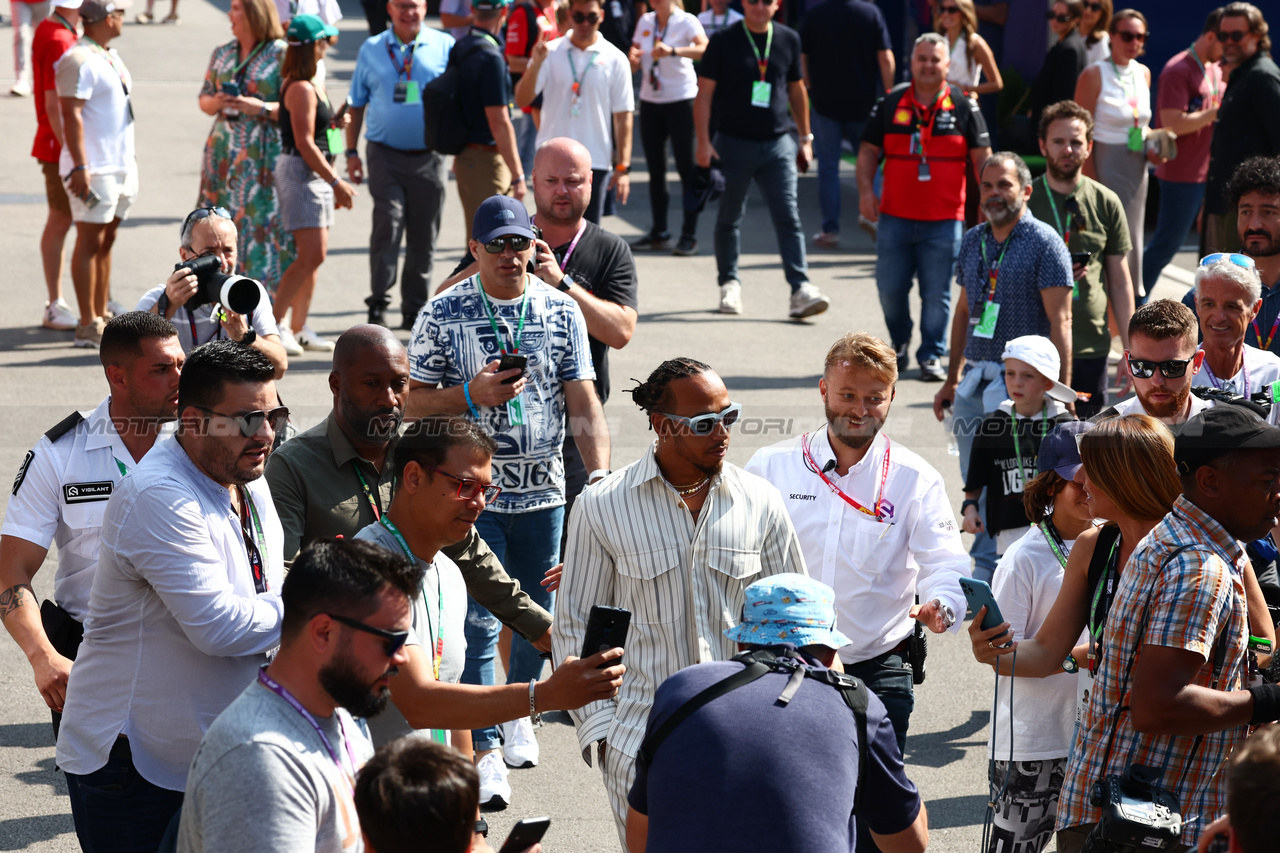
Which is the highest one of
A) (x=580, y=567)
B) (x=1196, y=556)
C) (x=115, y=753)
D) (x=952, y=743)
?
(x=1196, y=556)

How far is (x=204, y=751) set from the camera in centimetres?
279

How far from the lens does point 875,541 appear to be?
474cm

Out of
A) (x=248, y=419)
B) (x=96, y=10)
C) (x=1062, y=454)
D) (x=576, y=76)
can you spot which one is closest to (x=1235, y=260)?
(x=1062, y=454)

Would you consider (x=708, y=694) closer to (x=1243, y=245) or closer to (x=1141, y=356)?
(x=1141, y=356)

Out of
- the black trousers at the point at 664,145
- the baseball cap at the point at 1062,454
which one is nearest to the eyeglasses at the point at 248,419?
the baseball cap at the point at 1062,454

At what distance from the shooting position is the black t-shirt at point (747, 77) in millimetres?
11414

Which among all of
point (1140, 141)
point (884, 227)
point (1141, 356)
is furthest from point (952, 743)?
point (1140, 141)

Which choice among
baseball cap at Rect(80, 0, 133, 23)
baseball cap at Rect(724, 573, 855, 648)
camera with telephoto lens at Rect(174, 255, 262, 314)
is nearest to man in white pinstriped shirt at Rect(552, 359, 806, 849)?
baseball cap at Rect(724, 573, 855, 648)

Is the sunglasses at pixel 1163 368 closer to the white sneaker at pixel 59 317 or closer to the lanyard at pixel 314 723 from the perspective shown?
the lanyard at pixel 314 723

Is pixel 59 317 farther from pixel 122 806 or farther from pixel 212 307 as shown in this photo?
pixel 122 806

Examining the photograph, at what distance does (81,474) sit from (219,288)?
1.64m

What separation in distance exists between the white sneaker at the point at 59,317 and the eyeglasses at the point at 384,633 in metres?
8.87

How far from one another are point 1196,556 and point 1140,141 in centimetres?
886

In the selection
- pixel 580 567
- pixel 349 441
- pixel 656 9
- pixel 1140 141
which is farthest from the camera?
pixel 656 9
